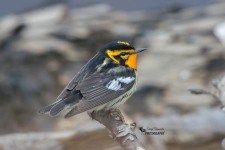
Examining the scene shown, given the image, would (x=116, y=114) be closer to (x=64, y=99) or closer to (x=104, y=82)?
(x=64, y=99)

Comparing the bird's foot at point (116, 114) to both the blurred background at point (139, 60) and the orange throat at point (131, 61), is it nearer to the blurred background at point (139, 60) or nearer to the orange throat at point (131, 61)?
the orange throat at point (131, 61)

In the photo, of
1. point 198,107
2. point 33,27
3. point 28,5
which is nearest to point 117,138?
point 198,107

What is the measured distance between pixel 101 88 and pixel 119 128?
0.78m

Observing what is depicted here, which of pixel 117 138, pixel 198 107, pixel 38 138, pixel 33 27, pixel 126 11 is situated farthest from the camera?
pixel 126 11

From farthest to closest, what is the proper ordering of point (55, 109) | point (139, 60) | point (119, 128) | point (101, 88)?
point (139, 60) < point (101, 88) < point (55, 109) < point (119, 128)

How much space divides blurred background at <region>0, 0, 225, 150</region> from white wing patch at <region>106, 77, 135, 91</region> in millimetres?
2323

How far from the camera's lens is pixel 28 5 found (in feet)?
32.3

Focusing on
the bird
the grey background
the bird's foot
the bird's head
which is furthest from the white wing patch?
the grey background

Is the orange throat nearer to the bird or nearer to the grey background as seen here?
the bird

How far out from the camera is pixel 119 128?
4.02 metres

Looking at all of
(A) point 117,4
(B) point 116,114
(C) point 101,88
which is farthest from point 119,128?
(A) point 117,4

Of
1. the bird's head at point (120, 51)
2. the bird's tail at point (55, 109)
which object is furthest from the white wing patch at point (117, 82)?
the bird's tail at point (55, 109)

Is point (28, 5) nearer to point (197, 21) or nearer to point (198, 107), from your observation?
point (197, 21)

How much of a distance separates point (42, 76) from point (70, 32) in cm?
66
